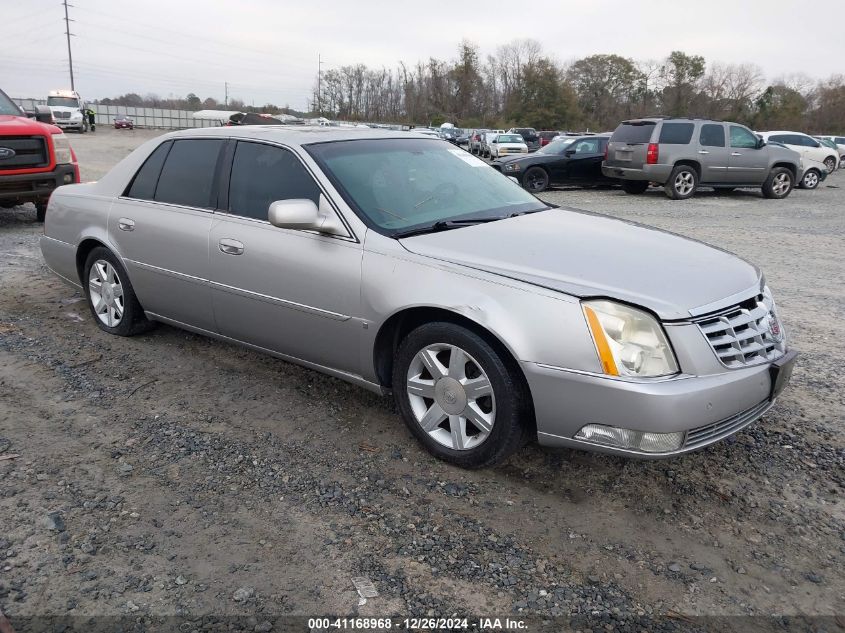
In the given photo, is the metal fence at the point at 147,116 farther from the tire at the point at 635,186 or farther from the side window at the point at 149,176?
the side window at the point at 149,176

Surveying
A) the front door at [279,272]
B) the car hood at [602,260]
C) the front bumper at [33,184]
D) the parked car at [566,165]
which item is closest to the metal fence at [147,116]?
the parked car at [566,165]

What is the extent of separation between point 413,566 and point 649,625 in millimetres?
867

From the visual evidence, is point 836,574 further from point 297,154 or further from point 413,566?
point 297,154

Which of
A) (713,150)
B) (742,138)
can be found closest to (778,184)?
(742,138)

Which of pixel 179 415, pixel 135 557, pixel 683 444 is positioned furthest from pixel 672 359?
pixel 179 415

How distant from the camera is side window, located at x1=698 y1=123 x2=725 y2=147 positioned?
15.5 metres

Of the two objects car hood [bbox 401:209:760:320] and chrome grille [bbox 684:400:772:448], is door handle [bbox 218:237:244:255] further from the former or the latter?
chrome grille [bbox 684:400:772:448]

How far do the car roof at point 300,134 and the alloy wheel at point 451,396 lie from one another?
1604 mm

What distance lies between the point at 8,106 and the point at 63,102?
38.9m

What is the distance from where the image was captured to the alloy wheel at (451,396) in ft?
10.3

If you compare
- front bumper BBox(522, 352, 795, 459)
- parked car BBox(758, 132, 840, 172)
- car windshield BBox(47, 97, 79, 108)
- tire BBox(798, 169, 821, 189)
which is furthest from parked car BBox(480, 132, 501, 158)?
car windshield BBox(47, 97, 79, 108)

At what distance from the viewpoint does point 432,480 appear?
3.23 m

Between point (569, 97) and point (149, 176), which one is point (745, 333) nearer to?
point (149, 176)

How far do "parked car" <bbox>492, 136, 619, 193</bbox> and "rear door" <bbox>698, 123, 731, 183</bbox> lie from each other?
249 centimetres
